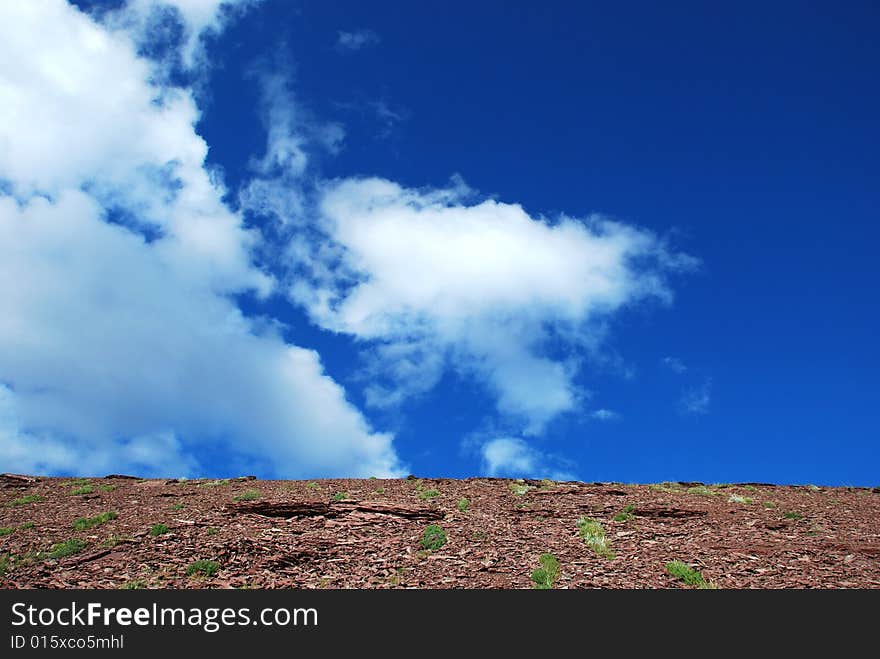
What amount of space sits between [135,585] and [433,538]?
678 centimetres

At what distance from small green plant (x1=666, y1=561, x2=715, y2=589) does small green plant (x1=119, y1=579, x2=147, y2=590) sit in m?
11.4

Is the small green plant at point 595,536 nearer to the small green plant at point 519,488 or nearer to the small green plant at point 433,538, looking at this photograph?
the small green plant at point 433,538

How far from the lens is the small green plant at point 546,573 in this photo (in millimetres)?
12635

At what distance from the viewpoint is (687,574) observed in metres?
13.4

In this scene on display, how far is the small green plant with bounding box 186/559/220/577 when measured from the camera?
43.6ft

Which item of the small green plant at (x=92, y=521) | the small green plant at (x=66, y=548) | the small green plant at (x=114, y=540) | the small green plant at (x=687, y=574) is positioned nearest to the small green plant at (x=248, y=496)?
the small green plant at (x=92, y=521)

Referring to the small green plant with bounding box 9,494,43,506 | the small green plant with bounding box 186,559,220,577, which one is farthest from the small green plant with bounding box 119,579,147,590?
the small green plant with bounding box 9,494,43,506

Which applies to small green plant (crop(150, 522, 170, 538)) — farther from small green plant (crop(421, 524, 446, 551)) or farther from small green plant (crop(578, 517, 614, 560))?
small green plant (crop(578, 517, 614, 560))

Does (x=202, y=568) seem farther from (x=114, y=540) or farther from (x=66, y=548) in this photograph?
(x=66, y=548)

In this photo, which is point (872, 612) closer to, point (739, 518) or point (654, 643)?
point (654, 643)

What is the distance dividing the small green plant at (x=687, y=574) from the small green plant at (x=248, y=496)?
42.3 ft

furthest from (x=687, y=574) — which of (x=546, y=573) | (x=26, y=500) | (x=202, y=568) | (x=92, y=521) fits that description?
(x=26, y=500)

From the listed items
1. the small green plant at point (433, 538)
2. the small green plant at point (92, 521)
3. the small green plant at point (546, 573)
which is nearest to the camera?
the small green plant at point (546, 573)

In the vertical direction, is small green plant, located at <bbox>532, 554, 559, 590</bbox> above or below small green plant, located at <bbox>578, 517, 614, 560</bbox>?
below
